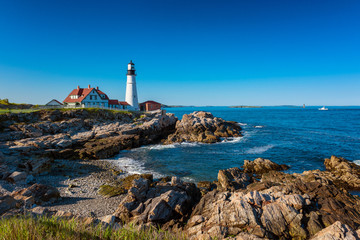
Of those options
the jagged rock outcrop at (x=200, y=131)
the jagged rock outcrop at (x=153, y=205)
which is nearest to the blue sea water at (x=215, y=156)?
the jagged rock outcrop at (x=200, y=131)

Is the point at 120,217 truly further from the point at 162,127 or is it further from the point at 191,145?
the point at 162,127

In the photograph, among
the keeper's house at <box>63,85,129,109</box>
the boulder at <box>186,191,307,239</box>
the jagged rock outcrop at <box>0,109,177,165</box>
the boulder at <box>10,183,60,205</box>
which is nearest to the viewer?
the boulder at <box>186,191,307,239</box>

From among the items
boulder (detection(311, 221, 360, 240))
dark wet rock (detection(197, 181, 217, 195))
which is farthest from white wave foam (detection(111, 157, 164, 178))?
boulder (detection(311, 221, 360, 240))

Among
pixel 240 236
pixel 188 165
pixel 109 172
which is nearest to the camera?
pixel 240 236

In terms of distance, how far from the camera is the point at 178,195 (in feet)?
44.7

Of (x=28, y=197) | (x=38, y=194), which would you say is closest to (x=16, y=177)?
(x=38, y=194)

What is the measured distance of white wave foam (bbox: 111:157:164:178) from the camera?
23561mm

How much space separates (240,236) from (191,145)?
30.1 metres

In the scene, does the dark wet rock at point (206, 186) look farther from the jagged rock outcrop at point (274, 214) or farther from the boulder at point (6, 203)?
the boulder at point (6, 203)

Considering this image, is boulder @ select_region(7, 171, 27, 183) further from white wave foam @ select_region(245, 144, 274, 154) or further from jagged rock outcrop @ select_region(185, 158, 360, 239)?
white wave foam @ select_region(245, 144, 274, 154)

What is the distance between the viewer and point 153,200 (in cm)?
1324

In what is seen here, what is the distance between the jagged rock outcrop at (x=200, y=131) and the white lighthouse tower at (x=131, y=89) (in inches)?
919

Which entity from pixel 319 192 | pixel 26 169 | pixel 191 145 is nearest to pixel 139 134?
pixel 191 145

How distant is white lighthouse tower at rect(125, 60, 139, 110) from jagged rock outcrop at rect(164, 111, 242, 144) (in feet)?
76.5
